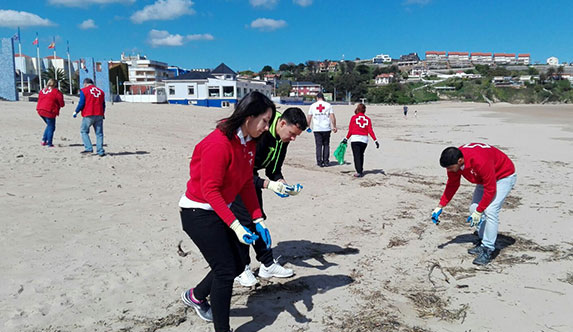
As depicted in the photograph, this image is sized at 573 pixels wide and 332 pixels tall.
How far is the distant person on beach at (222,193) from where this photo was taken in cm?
257

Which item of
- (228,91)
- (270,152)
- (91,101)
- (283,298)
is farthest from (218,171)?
(228,91)

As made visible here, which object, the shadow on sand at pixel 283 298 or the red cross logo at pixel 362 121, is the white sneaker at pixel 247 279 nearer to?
the shadow on sand at pixel 283 298

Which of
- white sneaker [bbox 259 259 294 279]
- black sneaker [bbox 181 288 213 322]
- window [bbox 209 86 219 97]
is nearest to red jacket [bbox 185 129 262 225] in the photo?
black sneaker [bbox 181 288 213 322]

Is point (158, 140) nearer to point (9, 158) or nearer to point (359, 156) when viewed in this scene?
point (9, 158)

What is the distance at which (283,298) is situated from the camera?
371cm

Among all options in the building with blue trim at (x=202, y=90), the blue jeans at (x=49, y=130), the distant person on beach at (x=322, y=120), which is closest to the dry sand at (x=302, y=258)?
the blue jeans at (x=49, y=130)

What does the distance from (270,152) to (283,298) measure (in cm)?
130

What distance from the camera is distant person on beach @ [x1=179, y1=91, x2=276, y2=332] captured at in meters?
2.57

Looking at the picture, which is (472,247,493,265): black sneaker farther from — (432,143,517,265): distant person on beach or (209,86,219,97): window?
(209,86,219,97): window

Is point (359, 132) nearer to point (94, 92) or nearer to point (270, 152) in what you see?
point (270, 152)

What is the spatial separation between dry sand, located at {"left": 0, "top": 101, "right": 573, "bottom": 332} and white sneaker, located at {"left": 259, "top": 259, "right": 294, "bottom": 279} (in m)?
0.09

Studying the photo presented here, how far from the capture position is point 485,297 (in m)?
3.73

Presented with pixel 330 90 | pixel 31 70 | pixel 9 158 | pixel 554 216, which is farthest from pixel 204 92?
pixel 330 90

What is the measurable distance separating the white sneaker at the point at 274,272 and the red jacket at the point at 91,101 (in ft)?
21.8
